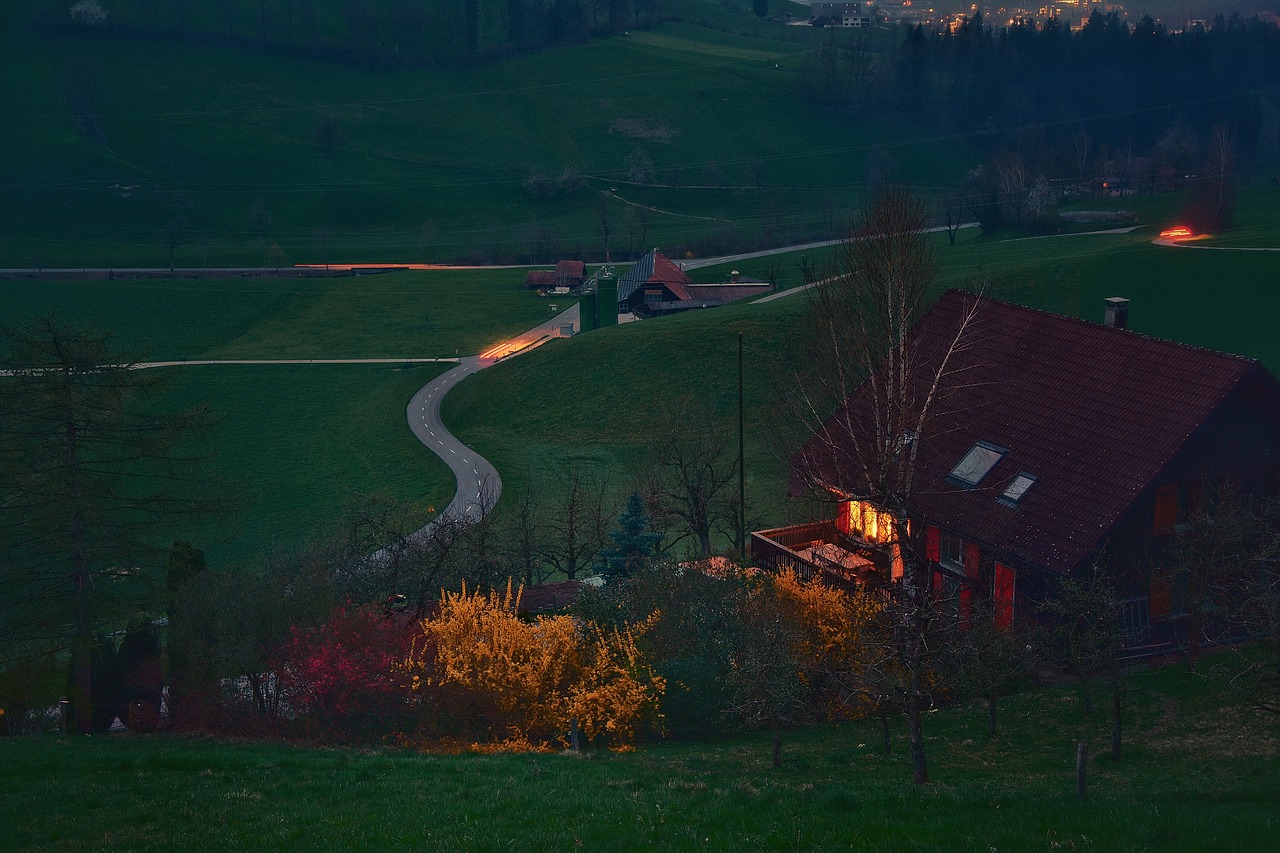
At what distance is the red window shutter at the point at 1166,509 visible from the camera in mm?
27203

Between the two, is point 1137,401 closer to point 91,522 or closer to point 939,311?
point 939,311

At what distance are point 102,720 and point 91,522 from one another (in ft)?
17.7

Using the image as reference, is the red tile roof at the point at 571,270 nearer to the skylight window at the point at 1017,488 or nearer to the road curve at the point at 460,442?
the road curve at the point at 460,442

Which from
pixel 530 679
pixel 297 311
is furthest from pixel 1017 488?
pixel 297 311

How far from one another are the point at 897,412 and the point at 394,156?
154 m

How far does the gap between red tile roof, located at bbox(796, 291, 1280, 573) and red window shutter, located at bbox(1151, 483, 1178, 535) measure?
1.27 m

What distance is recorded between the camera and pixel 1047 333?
31.7 meters

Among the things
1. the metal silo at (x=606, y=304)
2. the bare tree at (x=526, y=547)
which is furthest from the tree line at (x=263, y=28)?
the bare tree at (x=526, y=547)

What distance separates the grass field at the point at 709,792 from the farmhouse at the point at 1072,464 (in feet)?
13.3

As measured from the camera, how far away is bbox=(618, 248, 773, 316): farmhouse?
96438 millimetres

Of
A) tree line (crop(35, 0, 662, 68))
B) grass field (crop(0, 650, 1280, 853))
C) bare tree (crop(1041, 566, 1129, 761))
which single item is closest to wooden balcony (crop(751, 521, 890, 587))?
bare tree (crop(1041, 566, 1129, 761))

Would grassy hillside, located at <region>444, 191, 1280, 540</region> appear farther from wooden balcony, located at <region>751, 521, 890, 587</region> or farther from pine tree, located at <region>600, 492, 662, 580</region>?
pine tree, located at <region>600, 492, 662, 580</region>

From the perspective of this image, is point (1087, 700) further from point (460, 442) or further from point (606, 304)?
point (606, 304)

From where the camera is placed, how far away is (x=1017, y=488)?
93.1ft
